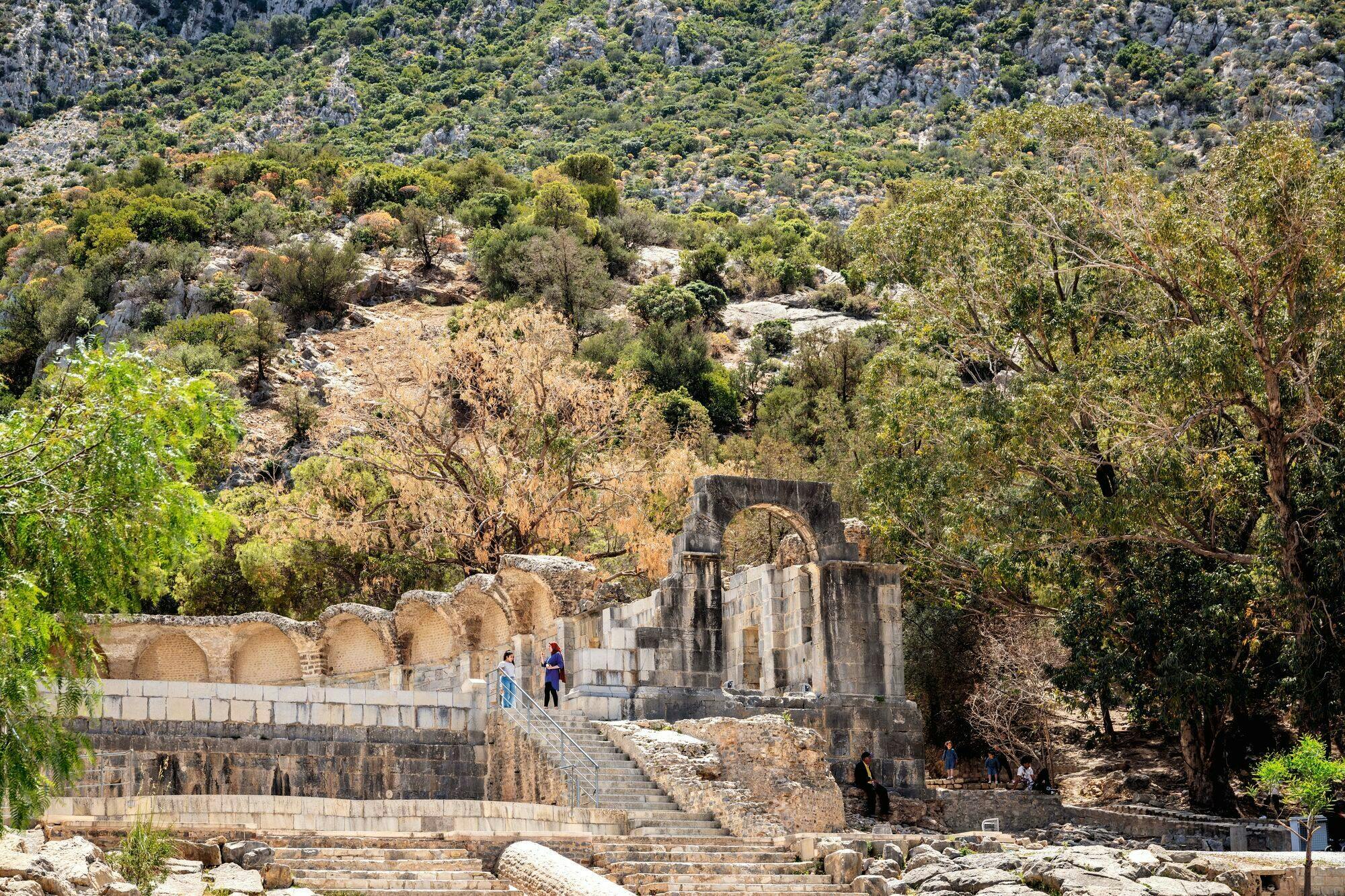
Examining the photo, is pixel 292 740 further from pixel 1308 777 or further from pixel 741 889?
pixel 1308 777

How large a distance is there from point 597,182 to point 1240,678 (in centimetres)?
6828

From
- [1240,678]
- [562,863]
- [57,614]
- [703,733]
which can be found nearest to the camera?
[57,614]

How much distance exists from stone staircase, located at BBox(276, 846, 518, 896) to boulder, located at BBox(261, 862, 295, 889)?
6.3 inches

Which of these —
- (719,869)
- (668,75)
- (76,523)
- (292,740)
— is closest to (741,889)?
(719,869)

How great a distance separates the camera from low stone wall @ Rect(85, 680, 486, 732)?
21500 millimetres

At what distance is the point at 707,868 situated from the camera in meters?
18.4

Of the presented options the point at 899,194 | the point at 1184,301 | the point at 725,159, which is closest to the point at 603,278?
the point at 899,194

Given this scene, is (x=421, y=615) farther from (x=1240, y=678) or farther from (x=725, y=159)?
(x=725, y=159)

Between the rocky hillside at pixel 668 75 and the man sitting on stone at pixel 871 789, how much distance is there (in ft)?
229

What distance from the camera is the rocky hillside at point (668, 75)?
310ft

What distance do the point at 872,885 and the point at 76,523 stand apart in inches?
398

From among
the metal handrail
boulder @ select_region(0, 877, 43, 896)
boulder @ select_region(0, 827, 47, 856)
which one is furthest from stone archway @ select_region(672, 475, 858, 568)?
boulder @ select_region(0, 877, 43, 896)

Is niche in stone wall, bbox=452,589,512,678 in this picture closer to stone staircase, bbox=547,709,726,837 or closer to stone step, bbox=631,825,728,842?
stone staircase, bbox=547,709,726,837

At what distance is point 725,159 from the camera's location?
10362 centimetres
